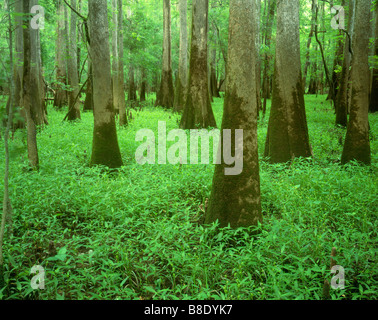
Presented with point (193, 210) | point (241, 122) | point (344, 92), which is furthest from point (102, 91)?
point (344, 92)

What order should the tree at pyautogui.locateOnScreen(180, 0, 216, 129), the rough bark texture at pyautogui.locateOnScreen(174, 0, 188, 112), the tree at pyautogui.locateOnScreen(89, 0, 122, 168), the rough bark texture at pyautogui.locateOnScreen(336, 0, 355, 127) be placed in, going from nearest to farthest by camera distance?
the tree at pyautogui.locateOnScreen(89, 0, 122, 168)
the tree at pyautogui.locateOnScreen(180, 0, 216, 129)
the rough bark texture at pyautogui.locateOnScreen(336, 0, 355, 127)
the rough bark texture at pyautogui.locateOnScreen(174, 0, 188, 112)

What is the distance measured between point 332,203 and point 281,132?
89.8 inches

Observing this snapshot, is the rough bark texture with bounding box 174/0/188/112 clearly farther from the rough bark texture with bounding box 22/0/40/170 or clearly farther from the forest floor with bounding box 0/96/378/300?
the rough bark texture with bounding box 22/0/40/170

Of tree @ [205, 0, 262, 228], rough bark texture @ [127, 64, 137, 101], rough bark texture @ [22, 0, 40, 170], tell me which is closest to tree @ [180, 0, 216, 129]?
rough bark texture @ [22, 0, 40, 170]

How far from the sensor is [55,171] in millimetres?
5391

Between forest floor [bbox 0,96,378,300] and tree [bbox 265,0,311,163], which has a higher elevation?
tree [bbox 265,0,311,163]

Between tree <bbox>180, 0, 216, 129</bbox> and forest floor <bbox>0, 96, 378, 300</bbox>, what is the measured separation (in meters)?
4.07

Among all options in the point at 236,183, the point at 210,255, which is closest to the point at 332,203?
the point at 236,183

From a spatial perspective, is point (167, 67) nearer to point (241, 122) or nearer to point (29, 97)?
point (29, 97)

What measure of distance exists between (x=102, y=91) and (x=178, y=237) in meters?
3.54

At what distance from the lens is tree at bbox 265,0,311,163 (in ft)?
20.1

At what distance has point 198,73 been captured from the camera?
9.58m

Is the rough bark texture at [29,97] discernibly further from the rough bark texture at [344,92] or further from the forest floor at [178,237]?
the rough bark texture at [344,92]

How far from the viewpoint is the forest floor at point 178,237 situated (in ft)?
9.10
